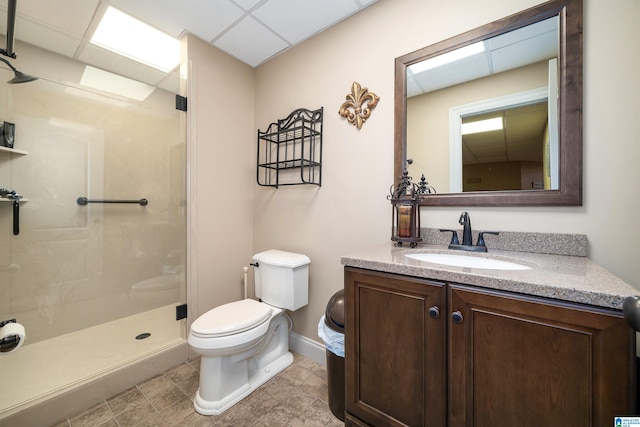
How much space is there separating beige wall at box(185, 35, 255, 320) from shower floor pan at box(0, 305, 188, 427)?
39 centimetres

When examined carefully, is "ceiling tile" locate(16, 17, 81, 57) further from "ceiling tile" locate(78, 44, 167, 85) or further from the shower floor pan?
the shower floor pan

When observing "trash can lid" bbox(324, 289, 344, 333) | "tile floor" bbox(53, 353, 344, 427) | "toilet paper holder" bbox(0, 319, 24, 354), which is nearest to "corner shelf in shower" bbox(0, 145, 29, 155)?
"toilet paper holder" bbox(0, 319, 24, 354)

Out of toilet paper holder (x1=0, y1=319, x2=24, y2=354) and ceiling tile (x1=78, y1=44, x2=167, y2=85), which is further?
ceiling tile (x1=78, y1=44, x2=167, y2=85)

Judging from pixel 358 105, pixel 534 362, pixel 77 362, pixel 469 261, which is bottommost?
pixel 77 362

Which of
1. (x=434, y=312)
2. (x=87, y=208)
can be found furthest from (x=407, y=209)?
(x=87, y=208)

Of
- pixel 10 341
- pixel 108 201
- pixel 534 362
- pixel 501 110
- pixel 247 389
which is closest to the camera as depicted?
pixel 534 362

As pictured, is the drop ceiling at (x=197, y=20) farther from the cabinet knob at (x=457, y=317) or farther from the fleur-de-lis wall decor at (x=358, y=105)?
the cabinet knob at (x=457, y=317)

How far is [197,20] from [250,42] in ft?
1.23

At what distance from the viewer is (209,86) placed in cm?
196

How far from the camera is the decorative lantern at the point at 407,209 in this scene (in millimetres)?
1283

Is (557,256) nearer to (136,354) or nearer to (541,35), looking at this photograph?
(541,35)

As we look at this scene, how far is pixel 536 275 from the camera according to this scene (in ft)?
2.42

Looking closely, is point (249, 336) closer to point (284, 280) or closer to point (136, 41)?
point (284, 280)

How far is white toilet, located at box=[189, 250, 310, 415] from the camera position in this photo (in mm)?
1337
